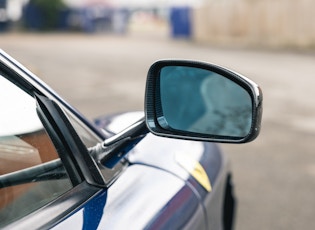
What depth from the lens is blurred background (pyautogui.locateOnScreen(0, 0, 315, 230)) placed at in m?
5.06

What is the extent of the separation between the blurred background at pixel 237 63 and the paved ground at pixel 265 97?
2 cm

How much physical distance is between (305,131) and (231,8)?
17057mm

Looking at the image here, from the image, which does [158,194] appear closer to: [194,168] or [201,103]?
[194,168]

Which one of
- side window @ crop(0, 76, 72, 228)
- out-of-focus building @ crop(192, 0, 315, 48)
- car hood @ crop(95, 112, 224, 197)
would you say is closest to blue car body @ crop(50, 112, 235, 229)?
car hood @ crop(95, 112, 224, 197)

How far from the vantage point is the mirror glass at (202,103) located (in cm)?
182

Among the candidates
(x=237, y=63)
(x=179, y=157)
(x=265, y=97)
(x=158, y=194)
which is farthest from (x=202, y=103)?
(x=237, y=63)

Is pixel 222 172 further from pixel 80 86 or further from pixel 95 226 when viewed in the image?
pixel 80 86

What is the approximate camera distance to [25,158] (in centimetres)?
173

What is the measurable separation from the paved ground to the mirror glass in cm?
174

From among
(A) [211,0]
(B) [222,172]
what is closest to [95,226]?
(B) [222,172]

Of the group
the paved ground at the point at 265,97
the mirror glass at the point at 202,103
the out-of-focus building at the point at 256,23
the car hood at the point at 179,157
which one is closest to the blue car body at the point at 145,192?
the car hood at the point at 179,157

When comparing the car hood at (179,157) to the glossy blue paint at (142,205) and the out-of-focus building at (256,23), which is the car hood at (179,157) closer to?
the glossy blue paint at (142,205)

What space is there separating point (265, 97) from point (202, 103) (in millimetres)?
7750

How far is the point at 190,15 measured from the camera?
86.6ft
